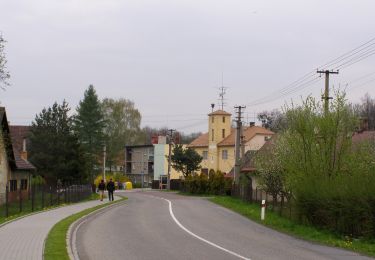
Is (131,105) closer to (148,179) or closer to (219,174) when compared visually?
(148,179)

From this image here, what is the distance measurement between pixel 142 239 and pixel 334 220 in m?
7.04

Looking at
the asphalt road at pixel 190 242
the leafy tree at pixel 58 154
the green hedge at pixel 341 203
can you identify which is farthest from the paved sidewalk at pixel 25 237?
the leafy tree at pixel 58 154

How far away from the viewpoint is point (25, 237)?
714 inches

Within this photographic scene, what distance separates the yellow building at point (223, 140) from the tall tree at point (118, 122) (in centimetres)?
1394

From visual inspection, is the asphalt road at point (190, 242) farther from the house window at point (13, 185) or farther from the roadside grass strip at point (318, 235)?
the house window at point (13, 185)

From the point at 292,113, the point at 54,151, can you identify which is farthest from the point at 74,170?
the point at 292,113

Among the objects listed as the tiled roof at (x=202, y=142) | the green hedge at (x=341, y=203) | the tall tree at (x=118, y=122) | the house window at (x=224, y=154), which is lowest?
the green hedge at (x=341, y=203)

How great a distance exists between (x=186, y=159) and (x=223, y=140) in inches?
387

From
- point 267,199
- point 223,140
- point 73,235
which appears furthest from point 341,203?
point 223,140

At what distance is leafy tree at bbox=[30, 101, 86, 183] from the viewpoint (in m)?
56.0

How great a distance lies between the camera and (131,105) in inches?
4055

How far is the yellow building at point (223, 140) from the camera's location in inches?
3553

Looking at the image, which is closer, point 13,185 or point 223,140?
point 13,185

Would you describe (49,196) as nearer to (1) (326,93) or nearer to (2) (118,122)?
(1) (326,93)
